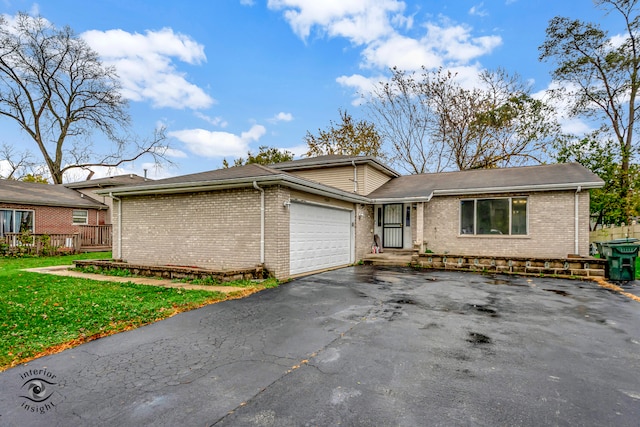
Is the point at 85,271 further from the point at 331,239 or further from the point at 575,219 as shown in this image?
the point at 575,219

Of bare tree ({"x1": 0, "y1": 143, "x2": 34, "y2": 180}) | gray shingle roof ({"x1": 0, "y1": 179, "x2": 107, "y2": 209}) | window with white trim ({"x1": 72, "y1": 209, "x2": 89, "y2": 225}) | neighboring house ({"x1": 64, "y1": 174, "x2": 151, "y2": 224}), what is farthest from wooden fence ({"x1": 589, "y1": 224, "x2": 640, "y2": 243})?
bare tree ({"x1": 0, "y1": 143, "x2": 34, "y2": 180})

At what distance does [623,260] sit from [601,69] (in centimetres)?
1719

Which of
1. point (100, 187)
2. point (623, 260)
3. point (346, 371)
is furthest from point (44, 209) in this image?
point (623, 260)

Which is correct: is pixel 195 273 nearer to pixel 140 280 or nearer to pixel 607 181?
pixel 140 280

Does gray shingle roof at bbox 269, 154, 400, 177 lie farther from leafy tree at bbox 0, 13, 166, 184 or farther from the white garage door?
leafy tree at bbox 0, 13, 166, 184

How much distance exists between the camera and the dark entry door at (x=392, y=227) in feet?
48.6

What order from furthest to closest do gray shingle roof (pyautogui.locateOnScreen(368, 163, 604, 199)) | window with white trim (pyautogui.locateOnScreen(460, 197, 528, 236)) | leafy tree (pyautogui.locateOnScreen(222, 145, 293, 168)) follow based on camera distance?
1. leafy tree (pyautogui.locateOnScreen(222, 145, 293, 168))
2. window with white trim (pyautogui.locateOnScreen(460, 197, 528, 236))
3. gray shingle roof (pyautogui.locateOnScreen(368, 163, 604, 199))

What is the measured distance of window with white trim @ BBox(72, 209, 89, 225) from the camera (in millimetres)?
19984

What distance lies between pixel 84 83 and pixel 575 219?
35.1 metres

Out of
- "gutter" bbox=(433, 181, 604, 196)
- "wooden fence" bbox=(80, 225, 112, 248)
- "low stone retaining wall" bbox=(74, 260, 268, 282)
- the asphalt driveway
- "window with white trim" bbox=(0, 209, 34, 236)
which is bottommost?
the asphalt driveway

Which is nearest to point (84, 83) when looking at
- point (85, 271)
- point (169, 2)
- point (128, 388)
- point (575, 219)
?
point (169, 2)

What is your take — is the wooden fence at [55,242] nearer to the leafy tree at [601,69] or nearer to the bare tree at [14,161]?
the bare tree at [14,161]

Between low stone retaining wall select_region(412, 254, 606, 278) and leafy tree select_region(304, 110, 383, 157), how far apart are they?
1638cm

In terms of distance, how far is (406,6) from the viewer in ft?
52.1
